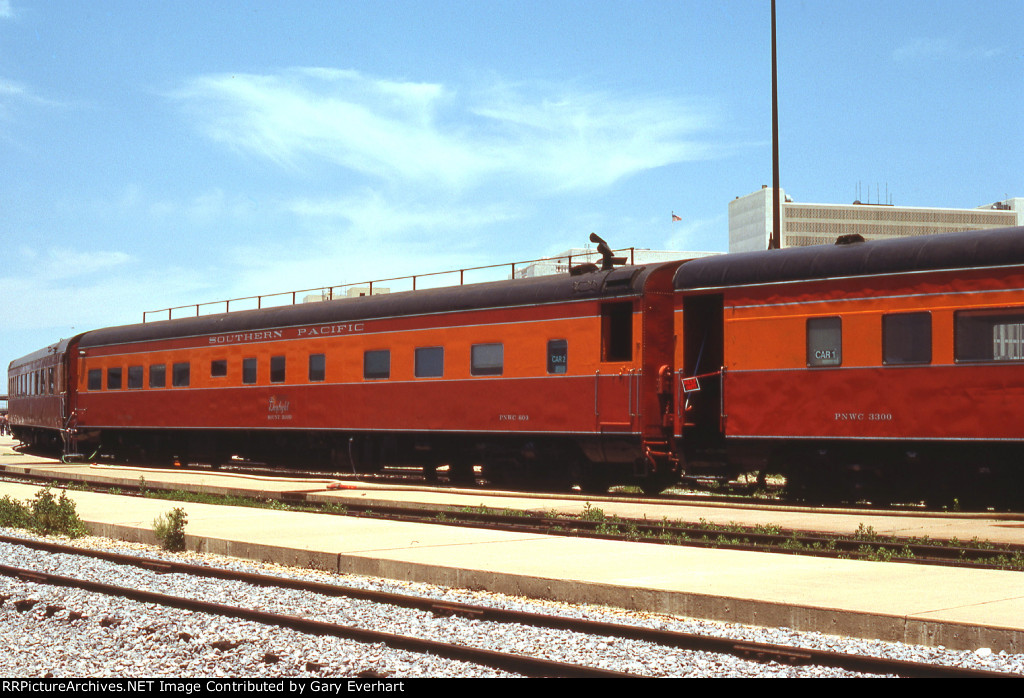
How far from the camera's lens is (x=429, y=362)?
22.3 m

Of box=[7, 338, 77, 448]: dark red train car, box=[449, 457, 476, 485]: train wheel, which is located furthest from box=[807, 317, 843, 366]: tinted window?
box=[7, 338, 77, 448]: dark red train car

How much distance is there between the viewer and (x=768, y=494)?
775 inches

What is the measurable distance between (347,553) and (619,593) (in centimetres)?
350

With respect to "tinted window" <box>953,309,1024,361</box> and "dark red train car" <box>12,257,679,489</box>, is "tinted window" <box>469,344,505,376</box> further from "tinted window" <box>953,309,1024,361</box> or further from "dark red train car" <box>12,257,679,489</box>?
"tinted window" <box>953,309,1024,361</box>

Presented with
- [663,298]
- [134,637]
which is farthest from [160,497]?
[134,637]

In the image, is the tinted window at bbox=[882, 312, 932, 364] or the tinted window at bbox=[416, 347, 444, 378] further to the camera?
the tinted window at bbox=[416, 347, 444, 378]

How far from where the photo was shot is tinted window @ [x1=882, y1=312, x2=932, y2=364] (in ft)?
50.8

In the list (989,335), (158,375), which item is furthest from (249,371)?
(989,335)

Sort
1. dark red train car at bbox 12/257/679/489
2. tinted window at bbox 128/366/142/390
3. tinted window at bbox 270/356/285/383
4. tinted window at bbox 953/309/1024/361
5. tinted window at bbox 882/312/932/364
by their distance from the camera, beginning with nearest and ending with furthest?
tinted window at bbox 953/309/1024/361 → tinted window at bbox 882/312/932/364 → dark red train car at bbox 12/257/679/489 → tinted window at bbox 270/356/285/383 → tinted window at bbox 128/366/142/390

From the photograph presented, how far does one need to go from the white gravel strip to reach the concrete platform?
0.15 metres

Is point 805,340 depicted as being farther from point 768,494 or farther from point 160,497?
point 160,497

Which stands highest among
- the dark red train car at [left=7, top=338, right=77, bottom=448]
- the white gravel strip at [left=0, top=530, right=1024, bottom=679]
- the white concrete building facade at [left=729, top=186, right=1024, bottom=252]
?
the white concrete building facade at [left=729, top=186, right=1024, bottom=252]

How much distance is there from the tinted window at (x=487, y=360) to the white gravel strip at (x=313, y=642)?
1048 cm
